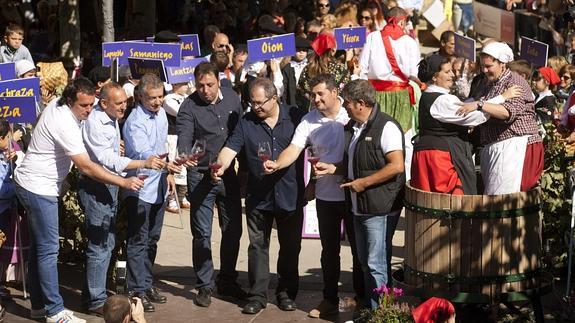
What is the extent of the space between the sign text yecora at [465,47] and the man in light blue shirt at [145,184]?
5.06m

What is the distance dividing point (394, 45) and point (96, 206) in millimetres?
5008

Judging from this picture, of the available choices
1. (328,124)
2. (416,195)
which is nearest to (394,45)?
(328,124)

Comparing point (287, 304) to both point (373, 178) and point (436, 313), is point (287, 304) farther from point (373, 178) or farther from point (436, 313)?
point (436, 313)

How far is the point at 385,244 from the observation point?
9.31 meters

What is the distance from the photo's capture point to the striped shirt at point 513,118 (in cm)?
930

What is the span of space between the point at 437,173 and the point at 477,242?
35.7 inches

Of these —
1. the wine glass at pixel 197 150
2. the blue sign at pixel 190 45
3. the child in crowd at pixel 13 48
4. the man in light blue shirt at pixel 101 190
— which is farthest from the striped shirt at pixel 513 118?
the child in crowd at pixel 13 48

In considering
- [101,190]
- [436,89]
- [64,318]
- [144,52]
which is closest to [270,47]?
[144,52]

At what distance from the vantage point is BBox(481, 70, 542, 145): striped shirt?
30.5ft

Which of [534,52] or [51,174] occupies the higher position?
[534,52]

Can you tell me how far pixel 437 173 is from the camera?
9.35m

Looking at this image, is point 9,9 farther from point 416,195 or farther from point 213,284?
point 416,195

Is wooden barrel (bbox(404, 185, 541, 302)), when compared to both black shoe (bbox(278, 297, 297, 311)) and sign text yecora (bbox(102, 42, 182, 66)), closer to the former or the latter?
black shoe (bbox(278, 297, 297, 311))

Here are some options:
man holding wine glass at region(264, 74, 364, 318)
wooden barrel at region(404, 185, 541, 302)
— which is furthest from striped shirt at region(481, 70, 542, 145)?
man holding wine glass at region(264, 74, 364, 318)
